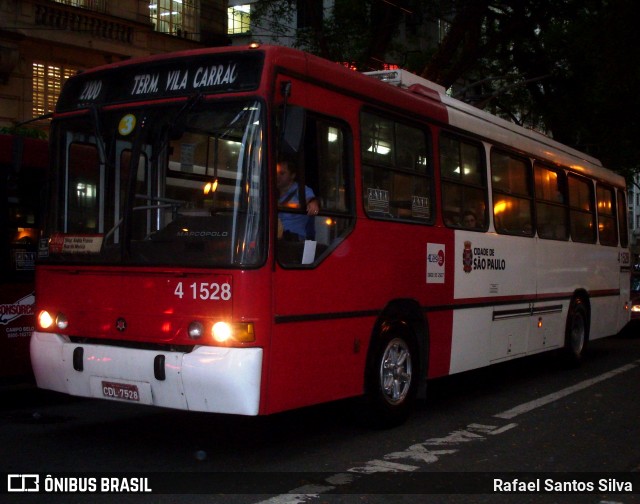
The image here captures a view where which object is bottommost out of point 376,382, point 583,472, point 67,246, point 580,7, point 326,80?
point 583,472

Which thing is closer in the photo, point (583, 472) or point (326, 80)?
point (583, 472)

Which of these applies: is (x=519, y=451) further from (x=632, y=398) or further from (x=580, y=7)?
(x=580, y=7)

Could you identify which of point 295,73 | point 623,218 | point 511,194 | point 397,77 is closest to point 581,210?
point 623,218

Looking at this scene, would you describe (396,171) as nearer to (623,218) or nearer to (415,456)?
(415,456)

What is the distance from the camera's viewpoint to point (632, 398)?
10.2 m

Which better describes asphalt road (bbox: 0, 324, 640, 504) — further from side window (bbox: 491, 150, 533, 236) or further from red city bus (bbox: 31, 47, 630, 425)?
side window (bbox: 491, 150, 533, 236)

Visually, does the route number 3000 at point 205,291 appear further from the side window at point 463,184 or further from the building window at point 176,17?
the building window at point 176,17

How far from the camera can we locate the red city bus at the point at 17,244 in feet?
29.4

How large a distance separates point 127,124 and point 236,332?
6.52 feet

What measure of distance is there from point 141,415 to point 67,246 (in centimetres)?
222

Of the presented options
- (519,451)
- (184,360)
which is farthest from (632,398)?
(184,360)

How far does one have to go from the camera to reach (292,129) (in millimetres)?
6617

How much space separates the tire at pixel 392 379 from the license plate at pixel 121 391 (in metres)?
2.07

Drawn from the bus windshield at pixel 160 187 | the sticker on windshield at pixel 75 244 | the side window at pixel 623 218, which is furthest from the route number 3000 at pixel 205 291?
the side window at pixel 623 218
